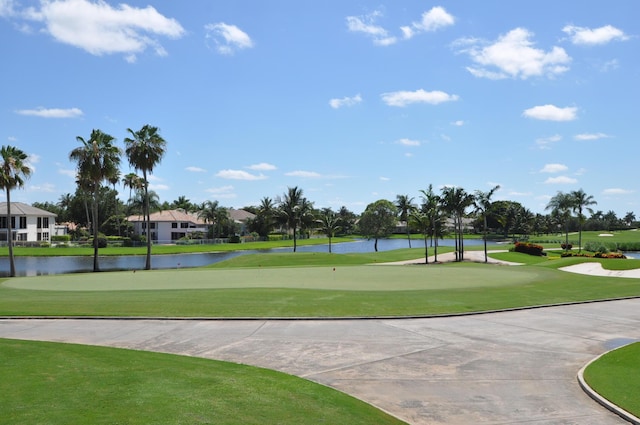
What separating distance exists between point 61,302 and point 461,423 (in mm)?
19696

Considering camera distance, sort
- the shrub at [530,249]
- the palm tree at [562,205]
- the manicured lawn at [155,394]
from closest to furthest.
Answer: the manicured lawn at [155,394], the shrub at [530,249], the palm tree at [562,205]

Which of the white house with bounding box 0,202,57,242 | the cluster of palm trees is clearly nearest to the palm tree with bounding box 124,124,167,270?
the cluster of palm trees

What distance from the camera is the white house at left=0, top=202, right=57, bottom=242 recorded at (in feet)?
339

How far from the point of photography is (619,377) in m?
12.7

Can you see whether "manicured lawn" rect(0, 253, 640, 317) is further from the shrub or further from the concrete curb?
the shrub

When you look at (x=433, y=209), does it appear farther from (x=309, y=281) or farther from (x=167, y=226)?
(x=167, y=226)

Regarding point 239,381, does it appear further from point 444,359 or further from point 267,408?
point 444,359

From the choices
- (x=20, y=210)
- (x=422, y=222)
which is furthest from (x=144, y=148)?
(x=20, y=210)

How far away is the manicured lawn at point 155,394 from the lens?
887 centimetres

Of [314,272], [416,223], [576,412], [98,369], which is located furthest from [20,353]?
[416,223]

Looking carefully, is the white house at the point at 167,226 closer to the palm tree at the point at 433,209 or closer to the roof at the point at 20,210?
the roof at the point at 20,210

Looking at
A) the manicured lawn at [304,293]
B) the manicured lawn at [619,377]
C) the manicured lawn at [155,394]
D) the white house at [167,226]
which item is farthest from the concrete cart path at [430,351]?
the white house at [167,226]

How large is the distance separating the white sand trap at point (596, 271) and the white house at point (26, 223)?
10054cm

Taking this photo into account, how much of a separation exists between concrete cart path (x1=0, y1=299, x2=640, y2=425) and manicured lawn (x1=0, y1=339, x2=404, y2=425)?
1340mm
